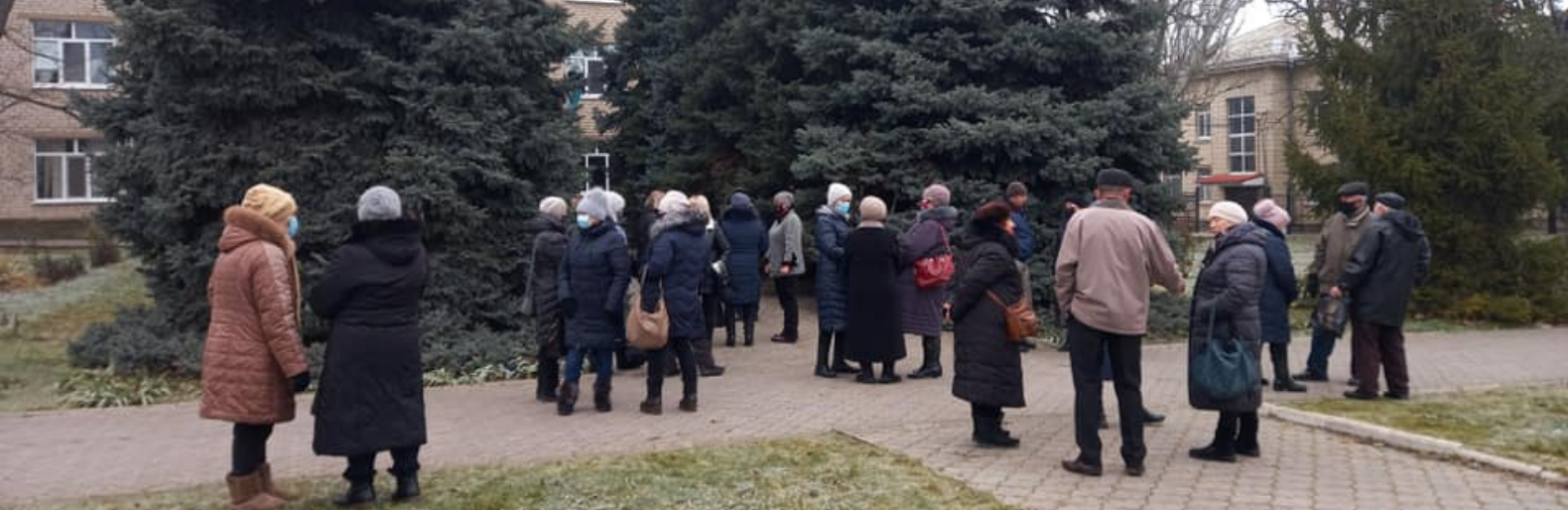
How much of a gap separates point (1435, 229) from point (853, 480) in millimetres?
12717

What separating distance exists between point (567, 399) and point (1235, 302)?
186 inches

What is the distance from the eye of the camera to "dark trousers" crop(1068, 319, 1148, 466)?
7.32m

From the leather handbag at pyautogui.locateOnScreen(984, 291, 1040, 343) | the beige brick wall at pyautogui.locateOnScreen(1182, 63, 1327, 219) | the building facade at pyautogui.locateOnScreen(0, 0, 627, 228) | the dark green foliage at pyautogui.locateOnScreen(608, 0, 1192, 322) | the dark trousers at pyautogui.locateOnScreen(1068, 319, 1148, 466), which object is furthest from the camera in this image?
the beige brick wall at pyautogui.locateOnScreen(1182, 63, 1327, 219)

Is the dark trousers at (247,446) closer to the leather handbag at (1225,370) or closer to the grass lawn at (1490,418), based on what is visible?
the leather handbag at (1225,370)

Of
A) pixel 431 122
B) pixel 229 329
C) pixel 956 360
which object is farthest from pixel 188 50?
pixel 956 360

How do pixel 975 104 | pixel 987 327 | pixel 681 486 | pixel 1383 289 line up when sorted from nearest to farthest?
pixel 681 486 < pixel 987 327 < pixel 1383 289 < pixel 975 104

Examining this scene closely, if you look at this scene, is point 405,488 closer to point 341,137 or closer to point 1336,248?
point 341,137

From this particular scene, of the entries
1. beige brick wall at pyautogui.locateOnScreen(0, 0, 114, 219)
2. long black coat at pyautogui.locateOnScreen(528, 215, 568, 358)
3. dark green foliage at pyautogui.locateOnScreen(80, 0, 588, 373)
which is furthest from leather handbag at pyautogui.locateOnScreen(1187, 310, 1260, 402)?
beige brick wall at pyautogui.locateOnScreen(0, 0, 114, 219)

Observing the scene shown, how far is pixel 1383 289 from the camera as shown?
10.0m

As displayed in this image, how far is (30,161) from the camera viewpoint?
34.6 meters

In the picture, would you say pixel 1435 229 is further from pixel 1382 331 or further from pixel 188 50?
pixel 188 50

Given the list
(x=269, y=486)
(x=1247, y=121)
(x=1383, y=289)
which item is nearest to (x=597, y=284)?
(x=269, y=486)

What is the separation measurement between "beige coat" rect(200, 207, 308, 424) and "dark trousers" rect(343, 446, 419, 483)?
470 millimetres

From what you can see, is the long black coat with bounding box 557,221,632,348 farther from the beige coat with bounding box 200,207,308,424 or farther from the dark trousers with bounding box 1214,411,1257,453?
the dark trousers with bounding box 1214,411,1257,453
